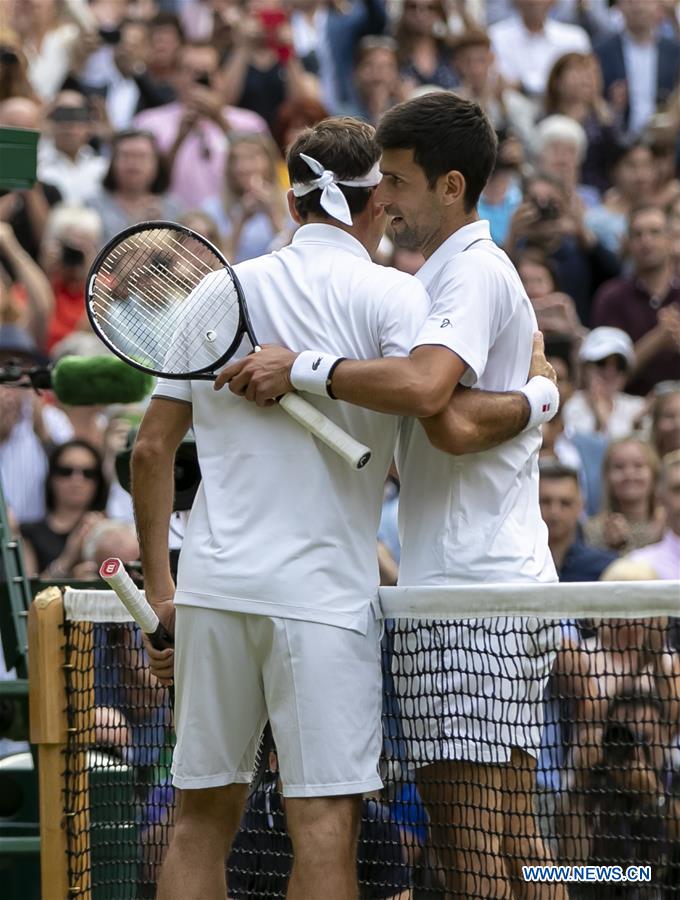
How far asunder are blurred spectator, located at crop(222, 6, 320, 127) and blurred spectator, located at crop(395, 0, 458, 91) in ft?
2.33

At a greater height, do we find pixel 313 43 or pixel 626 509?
pixel 313 43

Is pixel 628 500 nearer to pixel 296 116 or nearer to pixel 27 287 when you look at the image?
pixel 27 287

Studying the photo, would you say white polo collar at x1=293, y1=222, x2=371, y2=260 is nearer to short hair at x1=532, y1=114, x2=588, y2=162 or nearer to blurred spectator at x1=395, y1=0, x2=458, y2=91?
short hair at x1=532, y1=114, x2=588, y2=162

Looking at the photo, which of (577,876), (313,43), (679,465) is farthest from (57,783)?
(313,43)

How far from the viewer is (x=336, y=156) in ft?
13.8

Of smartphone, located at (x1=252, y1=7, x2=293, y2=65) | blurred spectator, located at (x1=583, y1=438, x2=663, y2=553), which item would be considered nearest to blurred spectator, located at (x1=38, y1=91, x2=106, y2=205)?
smartphone, located at (x1=252, y1=7, x2=293, y2=65)

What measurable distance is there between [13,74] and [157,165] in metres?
1.12

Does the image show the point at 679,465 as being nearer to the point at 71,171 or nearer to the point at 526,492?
the point at 526,492

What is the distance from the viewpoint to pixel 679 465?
A: 757 centimetres

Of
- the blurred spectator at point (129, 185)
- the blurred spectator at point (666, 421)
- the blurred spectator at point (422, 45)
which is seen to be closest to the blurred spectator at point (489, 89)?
the blurred spectator at point (422, 45)

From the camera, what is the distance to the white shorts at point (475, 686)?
13.4 feet

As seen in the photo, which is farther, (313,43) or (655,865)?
(313,43)

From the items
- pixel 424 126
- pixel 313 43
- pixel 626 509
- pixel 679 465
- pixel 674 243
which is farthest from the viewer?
pixel 313 43

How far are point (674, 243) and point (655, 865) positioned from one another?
7409mm
